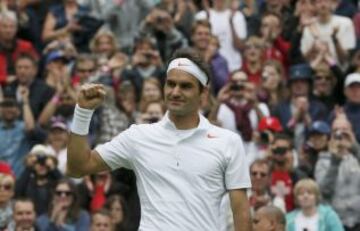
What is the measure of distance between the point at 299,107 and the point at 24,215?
393cm

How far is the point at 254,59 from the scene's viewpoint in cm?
1825

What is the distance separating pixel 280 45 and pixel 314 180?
4106mm

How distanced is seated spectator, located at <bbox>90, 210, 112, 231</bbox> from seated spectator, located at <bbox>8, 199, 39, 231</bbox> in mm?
600

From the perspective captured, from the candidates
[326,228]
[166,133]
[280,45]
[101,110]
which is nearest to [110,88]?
[101,110]

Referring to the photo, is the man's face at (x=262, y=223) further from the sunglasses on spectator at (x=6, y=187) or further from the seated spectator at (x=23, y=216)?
the sunglasses on spectator at (x=6, y=187)

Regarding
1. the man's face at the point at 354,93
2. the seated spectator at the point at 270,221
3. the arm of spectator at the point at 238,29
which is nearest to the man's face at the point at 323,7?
the arm of spectator at the point at 238,29

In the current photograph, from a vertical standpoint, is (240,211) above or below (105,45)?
below

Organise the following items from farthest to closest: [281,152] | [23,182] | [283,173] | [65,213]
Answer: [23,182] → [281,152] → [283,173] → [65,213]

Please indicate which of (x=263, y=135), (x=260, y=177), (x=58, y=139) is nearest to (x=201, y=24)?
(x=263, y=135)

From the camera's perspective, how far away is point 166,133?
881 cm

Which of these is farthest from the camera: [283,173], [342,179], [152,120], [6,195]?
[152,120]

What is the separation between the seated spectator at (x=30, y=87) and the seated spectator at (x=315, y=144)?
332 cm

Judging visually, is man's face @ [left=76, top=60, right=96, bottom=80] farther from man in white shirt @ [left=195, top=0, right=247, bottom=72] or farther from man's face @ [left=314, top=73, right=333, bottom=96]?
man's face @ [left=314, top=73, right=333, bottom=96]

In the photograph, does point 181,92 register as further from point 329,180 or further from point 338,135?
point 338,135
